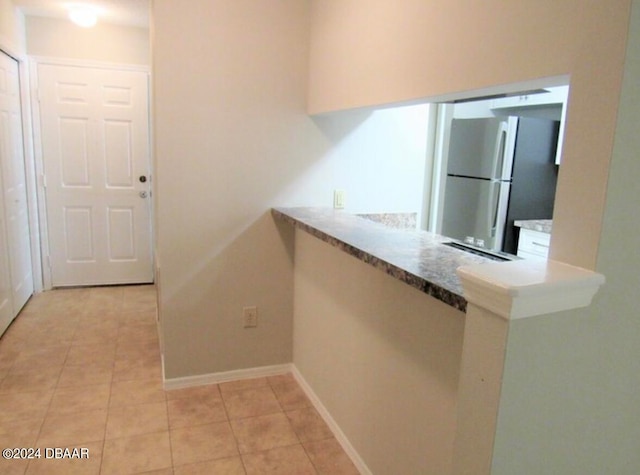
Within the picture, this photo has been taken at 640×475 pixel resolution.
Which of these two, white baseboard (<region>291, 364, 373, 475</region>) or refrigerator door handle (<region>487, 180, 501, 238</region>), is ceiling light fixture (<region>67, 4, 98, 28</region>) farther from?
refrigerator door handle (<region>487, 180, 501, 238</region>)

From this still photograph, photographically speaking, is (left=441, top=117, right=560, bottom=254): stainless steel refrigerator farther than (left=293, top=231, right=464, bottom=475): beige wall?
Yes

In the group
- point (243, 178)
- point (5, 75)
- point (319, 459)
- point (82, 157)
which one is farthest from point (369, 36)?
point (82, 157)

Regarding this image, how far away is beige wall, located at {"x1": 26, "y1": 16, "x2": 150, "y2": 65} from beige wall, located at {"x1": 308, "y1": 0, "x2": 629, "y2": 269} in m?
3.03

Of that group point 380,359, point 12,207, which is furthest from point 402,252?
point 12,207

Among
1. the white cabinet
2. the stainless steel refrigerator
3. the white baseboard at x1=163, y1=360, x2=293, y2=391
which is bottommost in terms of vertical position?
the white baseboard at x1=163, y1=360, x2=293, y2=391

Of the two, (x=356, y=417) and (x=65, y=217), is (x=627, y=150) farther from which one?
(x=65, y=217)

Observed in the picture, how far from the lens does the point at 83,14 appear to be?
375 cm

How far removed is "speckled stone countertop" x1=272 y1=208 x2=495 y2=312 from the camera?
4.09ft

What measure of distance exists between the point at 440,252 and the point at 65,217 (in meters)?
4.00

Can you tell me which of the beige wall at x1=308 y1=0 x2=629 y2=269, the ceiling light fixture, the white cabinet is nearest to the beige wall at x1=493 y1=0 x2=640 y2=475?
the beige wall at x1=308 y1=0 x2=629 y2=269

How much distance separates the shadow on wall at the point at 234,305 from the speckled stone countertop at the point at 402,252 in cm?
39

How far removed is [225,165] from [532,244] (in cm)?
219

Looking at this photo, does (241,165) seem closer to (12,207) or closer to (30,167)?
(12,207)

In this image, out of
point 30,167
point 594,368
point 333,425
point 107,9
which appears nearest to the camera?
point 594,368
